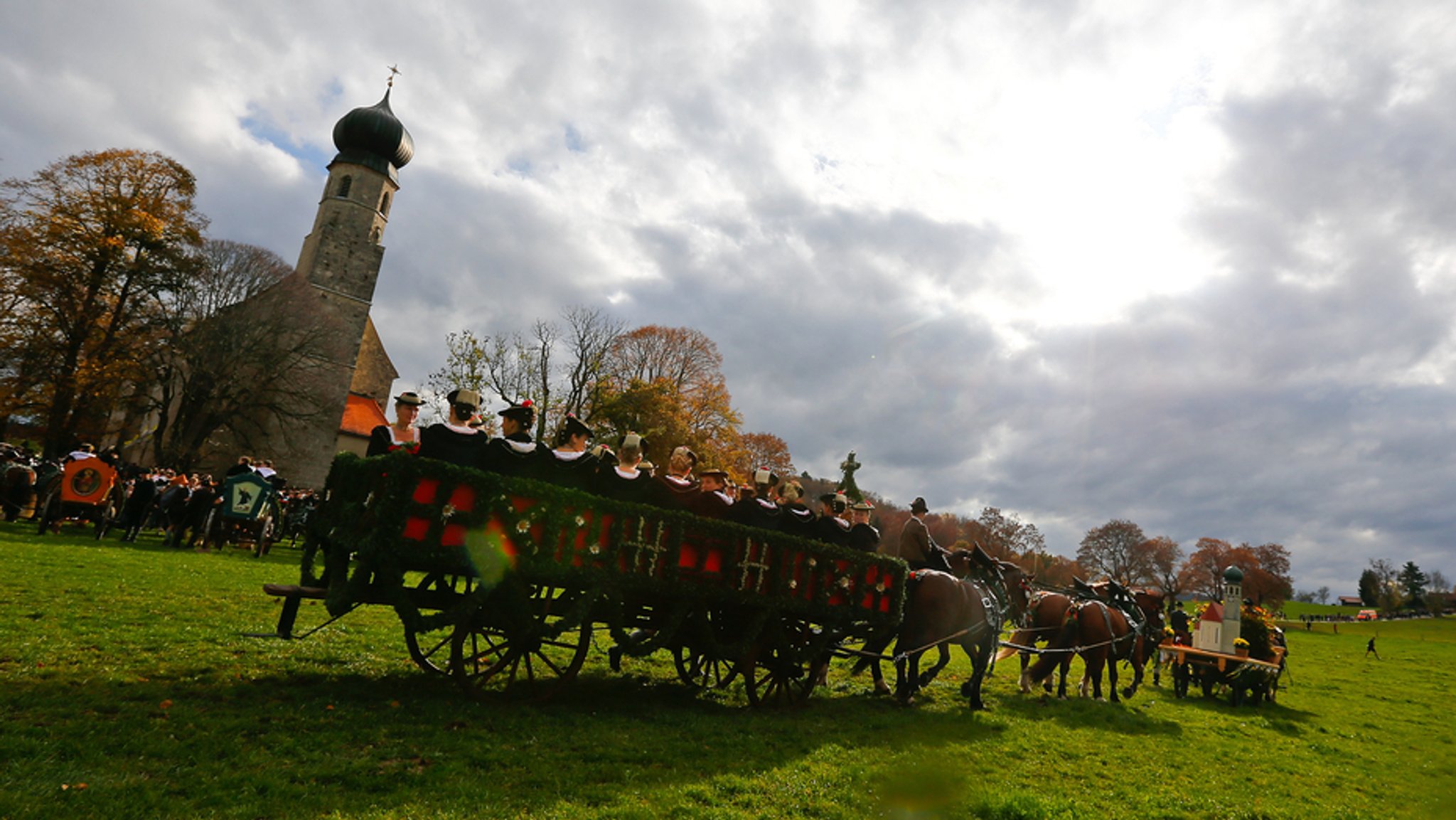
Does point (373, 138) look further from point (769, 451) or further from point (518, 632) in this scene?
point (518, 632)

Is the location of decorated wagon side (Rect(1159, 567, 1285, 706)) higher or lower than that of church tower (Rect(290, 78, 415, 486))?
lower

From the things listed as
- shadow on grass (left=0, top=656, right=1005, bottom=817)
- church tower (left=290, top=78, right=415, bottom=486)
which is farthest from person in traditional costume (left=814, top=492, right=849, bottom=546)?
church tower (left=290, top=78, right=415, bottom=486)

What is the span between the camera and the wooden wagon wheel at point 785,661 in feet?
29.3

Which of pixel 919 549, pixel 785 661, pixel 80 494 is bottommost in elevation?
pixel 785 661

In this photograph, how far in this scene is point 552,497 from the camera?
681cm

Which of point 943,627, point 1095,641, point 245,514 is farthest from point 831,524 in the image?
point 245,514

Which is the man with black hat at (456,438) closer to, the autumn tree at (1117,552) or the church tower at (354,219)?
the church tower at (354,219)

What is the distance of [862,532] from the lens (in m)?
10.3

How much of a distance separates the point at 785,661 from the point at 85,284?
36.0 meters

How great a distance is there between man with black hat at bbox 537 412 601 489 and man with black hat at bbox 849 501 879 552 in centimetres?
412

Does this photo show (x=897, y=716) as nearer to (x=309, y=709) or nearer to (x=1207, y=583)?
(x=309, y=709)

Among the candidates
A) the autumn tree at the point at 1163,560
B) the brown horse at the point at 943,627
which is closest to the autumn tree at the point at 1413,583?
the autumn tree at the point at 1163,560

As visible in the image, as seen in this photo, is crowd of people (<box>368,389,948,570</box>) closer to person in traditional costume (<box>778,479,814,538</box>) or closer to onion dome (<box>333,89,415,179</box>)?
person in traditional costume (<box>778,479,814,538</box>)

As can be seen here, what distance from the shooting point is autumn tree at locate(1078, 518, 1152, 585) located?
296 feet
